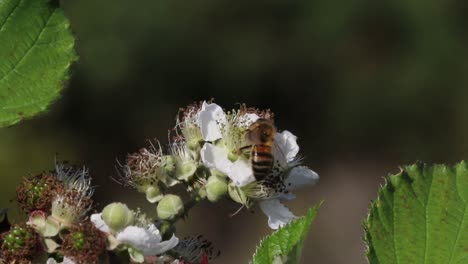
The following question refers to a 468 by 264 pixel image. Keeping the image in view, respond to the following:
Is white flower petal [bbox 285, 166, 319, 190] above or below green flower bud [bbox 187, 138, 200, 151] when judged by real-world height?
above

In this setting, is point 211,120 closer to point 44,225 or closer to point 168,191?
point 168,191

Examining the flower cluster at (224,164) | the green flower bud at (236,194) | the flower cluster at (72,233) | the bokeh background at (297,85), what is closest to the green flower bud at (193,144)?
the flower cluster at (224,164)

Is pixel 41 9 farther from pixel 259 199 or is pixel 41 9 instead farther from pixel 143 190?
pixel 259 199

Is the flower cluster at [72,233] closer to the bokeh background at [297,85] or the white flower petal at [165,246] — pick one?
the white flower petal at [165,246]

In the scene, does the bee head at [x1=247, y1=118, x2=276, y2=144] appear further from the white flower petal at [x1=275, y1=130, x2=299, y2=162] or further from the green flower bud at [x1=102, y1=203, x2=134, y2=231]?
the green flower bud at [x1=102, y1=203, x2=134, y2=231]

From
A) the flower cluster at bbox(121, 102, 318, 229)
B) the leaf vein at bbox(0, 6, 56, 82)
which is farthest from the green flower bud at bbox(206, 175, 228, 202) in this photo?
the leaf vein at bbox(0, 6, 56, 82)
